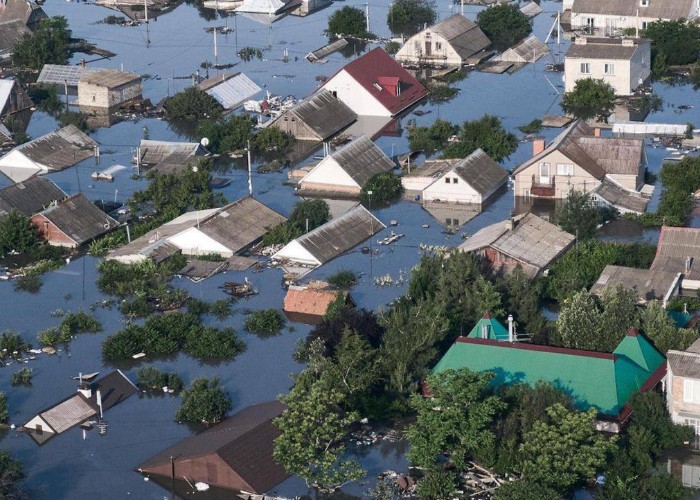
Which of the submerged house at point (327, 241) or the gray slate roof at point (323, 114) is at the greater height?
the submerged house at point (327, 241)

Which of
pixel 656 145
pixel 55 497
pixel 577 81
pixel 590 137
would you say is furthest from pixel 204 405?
pixel 577 81

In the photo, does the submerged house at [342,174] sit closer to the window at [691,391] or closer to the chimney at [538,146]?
the chimney at [538,146]

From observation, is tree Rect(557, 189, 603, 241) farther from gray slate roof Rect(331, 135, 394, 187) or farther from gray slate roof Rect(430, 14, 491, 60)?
gray slate roof Rect(430, 14, 491, 60)

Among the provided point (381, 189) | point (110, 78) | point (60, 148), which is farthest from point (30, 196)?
point (110, 78)

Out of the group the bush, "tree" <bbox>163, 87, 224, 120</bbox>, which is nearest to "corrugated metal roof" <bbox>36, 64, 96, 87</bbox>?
"tree" <bbox>163, 87, 224, 120</bbox>

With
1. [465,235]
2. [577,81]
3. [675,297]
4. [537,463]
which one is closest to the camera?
[537,463]

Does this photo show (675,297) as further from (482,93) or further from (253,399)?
(482,93)

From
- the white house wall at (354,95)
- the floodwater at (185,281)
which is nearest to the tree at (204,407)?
the floodwater at (185,281)
